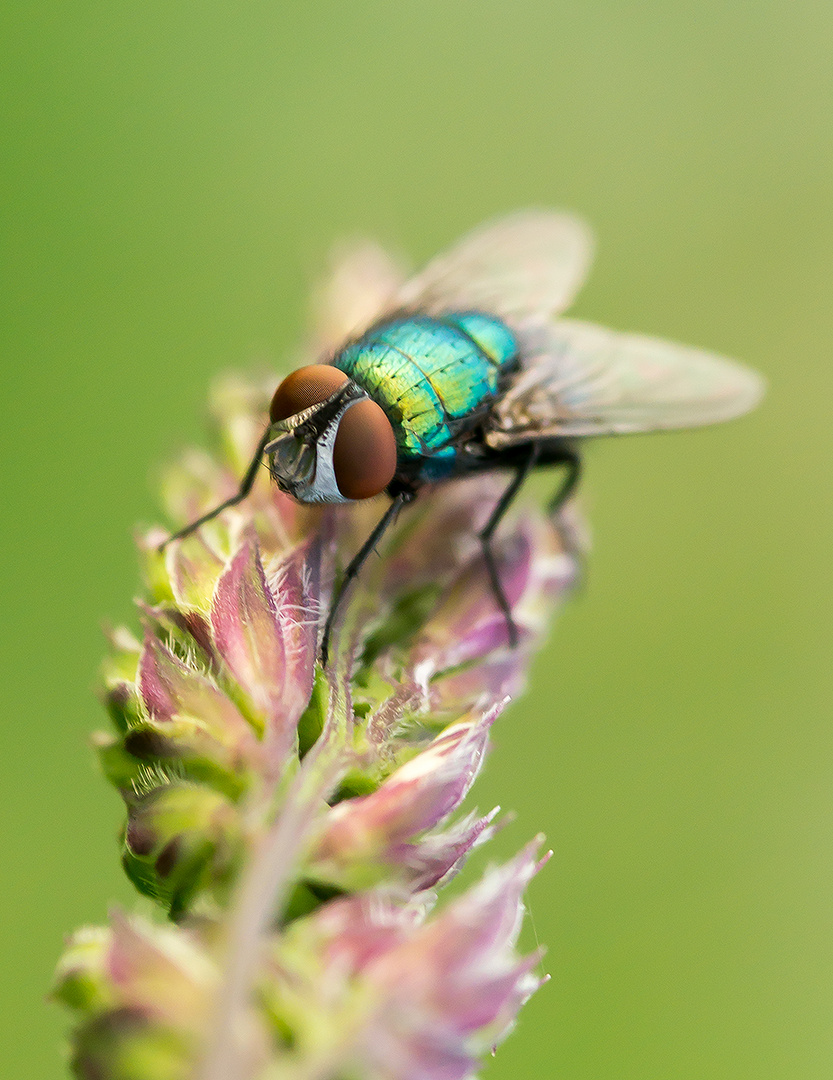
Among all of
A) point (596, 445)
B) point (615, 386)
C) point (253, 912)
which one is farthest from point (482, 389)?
point (253, 912)

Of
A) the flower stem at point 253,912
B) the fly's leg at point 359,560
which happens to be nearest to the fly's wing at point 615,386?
the fly's leg at point 359,560

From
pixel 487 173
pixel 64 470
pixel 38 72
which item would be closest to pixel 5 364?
pixel 64 470

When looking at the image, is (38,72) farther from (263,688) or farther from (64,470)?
(263,688)

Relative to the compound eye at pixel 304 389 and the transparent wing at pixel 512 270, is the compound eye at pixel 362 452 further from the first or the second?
the transparent wing at pixel 512 270

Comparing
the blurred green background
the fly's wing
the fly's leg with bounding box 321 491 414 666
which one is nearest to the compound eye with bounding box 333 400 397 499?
the fly's leg with bounding box 321 491 414 666

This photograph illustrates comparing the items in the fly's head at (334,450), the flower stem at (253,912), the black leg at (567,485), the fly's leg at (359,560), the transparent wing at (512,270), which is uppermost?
the transparent wing at (512,270)

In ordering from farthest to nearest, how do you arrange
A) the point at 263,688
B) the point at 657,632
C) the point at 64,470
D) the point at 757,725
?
Answer: the point at 657,632, the point at 757,725, the point at 64,470, the point at 263,688

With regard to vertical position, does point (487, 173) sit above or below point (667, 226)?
above
